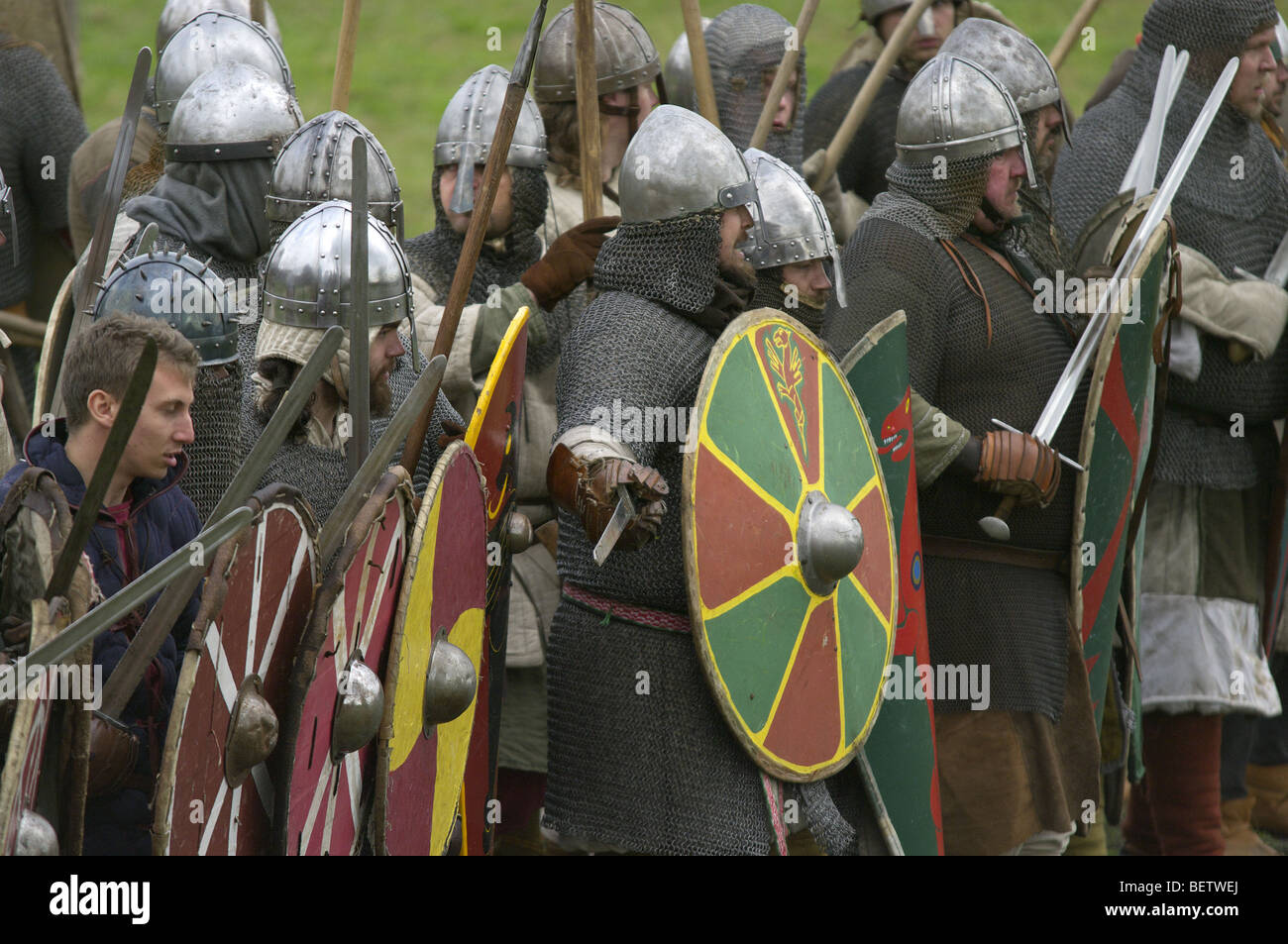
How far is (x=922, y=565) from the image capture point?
446 cm

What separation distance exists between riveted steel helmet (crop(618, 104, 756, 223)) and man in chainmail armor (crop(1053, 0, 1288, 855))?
1920mm

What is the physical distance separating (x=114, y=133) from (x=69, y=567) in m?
3.06

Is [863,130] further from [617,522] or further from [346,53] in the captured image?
[617,522]

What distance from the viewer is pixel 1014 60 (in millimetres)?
5055

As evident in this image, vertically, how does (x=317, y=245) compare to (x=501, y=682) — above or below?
above

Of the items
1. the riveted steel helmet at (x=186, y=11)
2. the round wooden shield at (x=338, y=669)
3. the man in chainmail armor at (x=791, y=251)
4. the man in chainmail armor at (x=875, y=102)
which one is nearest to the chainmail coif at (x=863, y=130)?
the man in chainmail armor at (x=875, y=102)

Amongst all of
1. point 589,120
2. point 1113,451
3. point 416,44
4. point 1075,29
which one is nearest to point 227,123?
point 589,120

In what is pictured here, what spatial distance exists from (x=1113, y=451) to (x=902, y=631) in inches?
34.4

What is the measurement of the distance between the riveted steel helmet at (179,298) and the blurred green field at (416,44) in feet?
33.5

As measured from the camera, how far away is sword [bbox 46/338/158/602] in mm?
2480
